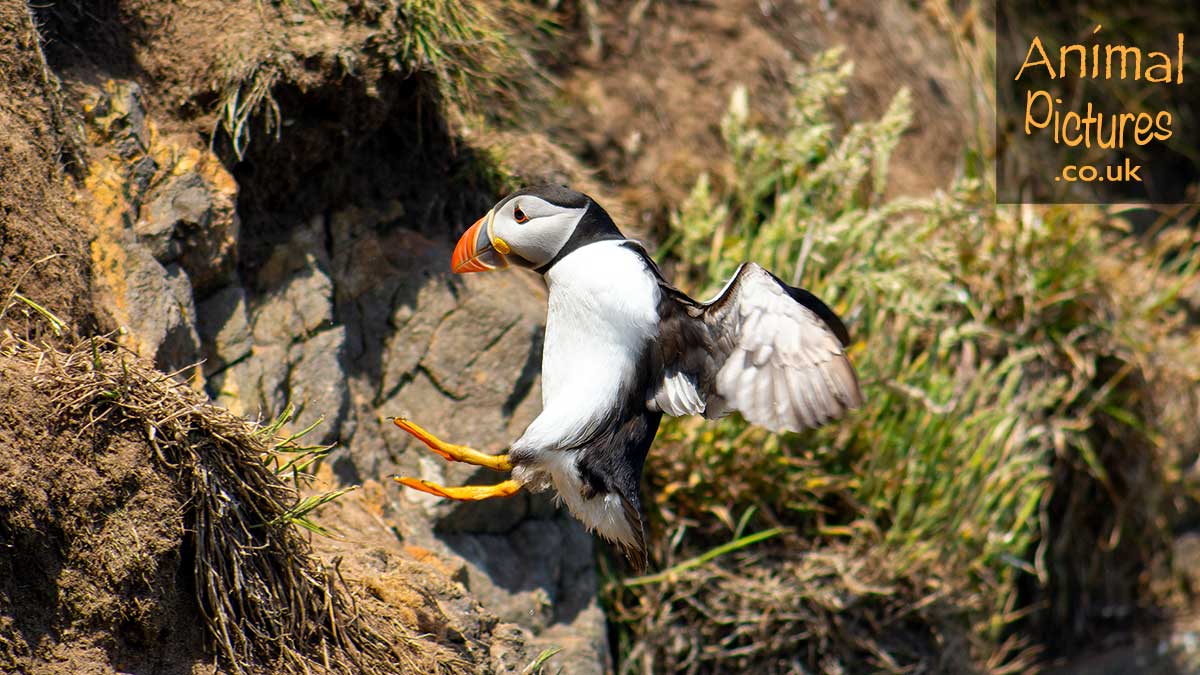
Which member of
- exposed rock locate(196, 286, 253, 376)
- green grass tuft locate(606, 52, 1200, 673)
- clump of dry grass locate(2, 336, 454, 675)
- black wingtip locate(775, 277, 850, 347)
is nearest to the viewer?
clump of dry grass locate(2, 336, 454, 675)

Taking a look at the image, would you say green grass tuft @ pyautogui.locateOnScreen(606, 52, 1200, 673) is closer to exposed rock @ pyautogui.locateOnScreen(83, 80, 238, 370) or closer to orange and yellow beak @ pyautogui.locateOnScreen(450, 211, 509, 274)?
orange and yellow beak @ pyautogui.locateOnScreen(450, 211, 509, 274)

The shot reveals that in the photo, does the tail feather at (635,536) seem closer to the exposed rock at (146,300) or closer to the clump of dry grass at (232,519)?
the clump of dry grass at (232,519)

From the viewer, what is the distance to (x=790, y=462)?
14.3 ft

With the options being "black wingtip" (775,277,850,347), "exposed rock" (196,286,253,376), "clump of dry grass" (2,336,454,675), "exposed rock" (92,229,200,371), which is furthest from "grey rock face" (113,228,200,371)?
"black wingtip" (775,277,850,347)

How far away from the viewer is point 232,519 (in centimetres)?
272

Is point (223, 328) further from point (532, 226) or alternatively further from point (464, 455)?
point (532, 226)

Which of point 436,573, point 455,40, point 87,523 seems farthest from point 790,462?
point 87,523

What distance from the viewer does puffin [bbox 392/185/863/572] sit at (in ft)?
10.3

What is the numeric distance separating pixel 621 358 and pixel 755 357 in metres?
0.38

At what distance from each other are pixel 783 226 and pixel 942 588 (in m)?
1.52

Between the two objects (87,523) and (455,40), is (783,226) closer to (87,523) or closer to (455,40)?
(455,40)

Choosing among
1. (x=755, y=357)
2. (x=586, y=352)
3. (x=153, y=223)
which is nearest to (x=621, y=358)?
(x=586, y=352)

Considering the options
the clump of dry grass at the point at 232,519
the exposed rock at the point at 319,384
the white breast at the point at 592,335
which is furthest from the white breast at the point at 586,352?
the exposed rock at the point at 319,384

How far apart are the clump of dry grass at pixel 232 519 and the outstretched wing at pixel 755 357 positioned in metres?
1.04
